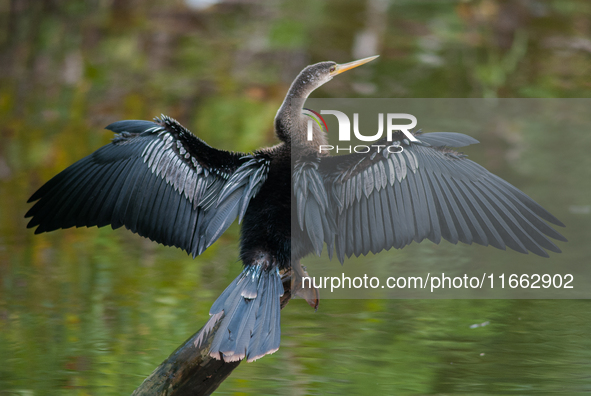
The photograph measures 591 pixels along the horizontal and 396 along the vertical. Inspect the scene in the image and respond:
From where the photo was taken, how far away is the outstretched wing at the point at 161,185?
9.33ft

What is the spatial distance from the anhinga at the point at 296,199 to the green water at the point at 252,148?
0.74 meters

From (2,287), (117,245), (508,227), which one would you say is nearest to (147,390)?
(508,227)

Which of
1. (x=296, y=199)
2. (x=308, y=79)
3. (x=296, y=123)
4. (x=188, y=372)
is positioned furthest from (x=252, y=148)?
(x=188, y=372)

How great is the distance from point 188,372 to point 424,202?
1115mm

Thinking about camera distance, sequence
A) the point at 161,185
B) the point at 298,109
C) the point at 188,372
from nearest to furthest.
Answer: the point at 188,372 < the point at 161,185 < the point at 298,109

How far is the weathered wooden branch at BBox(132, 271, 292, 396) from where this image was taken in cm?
264

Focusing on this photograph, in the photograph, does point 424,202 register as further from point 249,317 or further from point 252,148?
point 252,148

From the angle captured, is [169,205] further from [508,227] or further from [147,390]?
[508,227]

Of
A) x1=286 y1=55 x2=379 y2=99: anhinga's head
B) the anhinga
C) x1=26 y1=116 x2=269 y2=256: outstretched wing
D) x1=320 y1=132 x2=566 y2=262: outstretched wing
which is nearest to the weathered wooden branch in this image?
the anhinga

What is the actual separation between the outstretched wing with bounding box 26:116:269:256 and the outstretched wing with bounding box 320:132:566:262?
38 cm

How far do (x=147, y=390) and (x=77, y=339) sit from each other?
3.61ft

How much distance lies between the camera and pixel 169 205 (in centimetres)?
294

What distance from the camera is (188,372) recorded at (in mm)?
2645

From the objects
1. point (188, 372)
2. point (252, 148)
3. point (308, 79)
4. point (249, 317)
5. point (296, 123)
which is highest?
point (252, 148)
